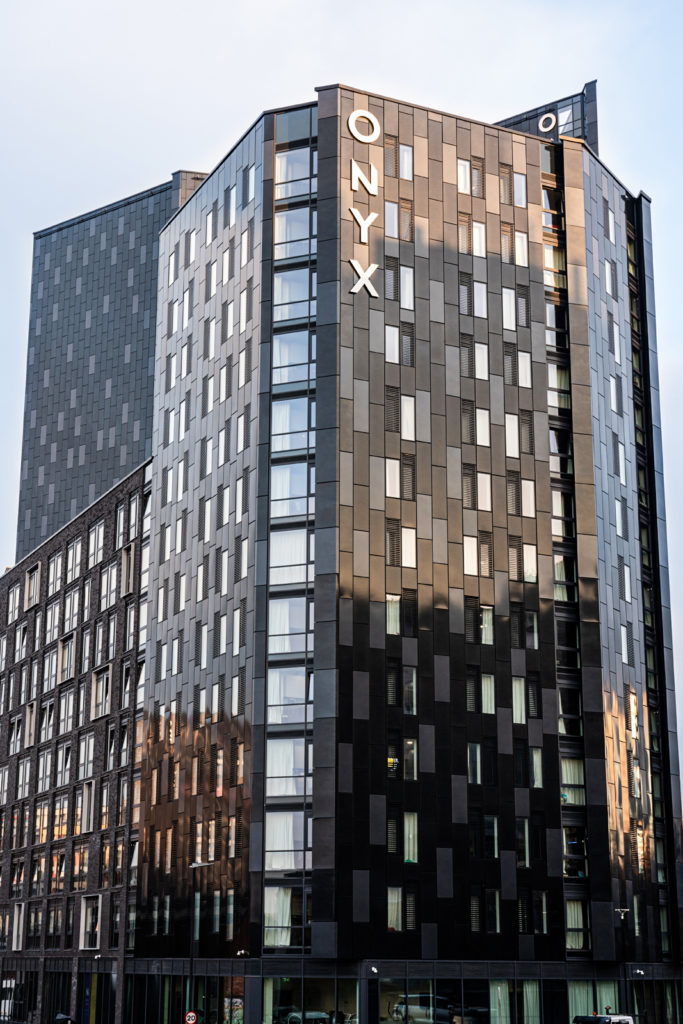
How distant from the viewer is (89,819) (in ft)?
384

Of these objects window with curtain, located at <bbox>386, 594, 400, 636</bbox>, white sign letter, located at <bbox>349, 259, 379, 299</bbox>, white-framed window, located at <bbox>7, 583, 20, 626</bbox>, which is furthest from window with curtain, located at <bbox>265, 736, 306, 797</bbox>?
white-framed window, located at <bbox>7, 583, 20, 626</bbox>

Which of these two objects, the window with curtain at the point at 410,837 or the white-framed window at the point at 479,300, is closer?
the window with curtain at the point at 410,837

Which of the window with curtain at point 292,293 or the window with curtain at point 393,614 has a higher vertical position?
the window with curtain at point 292,293

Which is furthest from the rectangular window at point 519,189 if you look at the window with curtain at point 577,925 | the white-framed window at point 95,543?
the white-framed window at point 95,543

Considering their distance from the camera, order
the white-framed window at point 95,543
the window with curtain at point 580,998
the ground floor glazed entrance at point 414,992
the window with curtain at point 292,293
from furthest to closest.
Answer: the white-framed window at point 95,543 < the window with curtain at point 292,293 < the window with curtain at point 580,998 < the ground floor glazed entrance at point 414,992

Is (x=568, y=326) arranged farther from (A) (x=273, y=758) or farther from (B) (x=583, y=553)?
(A) (x=273, y=758)

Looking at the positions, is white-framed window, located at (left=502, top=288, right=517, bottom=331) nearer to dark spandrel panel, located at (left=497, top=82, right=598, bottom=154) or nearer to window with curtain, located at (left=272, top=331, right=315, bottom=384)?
window with curtain, located at (left=272, top=331, right=315, bottom=384)

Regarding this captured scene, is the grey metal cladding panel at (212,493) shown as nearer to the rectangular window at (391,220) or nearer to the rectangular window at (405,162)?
the rectangular window at (391,220)

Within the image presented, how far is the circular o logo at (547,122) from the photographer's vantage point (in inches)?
4574

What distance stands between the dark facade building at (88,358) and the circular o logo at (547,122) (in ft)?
182

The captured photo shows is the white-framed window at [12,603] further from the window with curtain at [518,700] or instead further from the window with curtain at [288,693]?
the window with curtain at [518,700]

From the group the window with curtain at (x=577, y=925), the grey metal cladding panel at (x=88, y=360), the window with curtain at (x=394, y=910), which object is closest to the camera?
the window with curtain at (x=394, y=910)

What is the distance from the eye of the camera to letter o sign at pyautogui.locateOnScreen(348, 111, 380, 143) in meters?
92.7

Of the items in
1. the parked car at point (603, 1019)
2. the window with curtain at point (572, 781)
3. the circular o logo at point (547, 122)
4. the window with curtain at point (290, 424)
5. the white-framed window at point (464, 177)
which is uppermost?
the circular o logo at point (547, 122)
